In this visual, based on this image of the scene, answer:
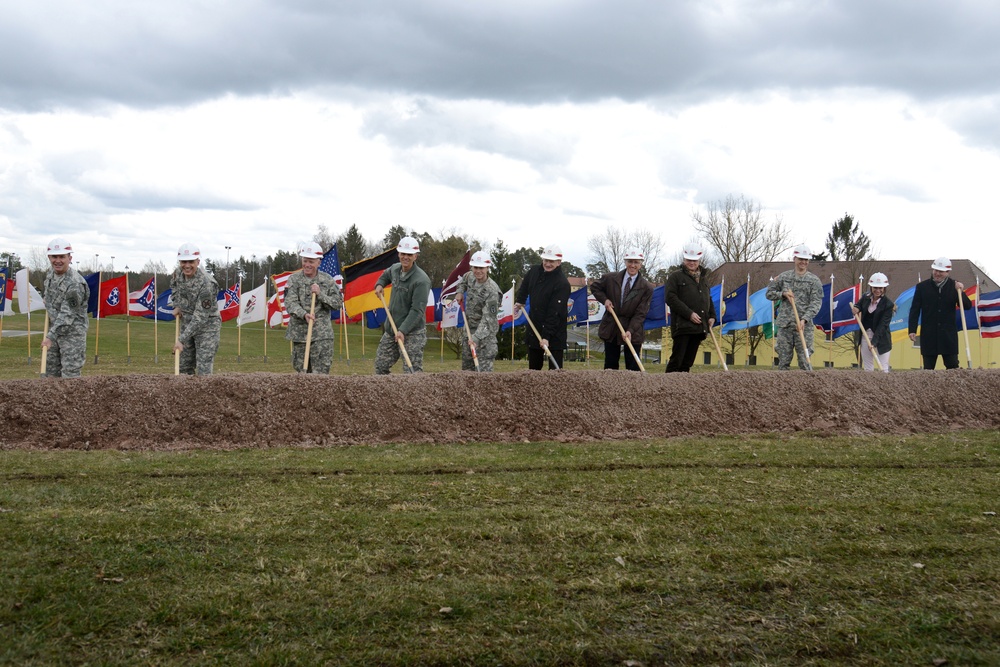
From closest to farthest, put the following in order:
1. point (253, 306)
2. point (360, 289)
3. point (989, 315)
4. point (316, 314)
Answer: point (316, 314) → point (360, 289) → point (989, 315) → point (253, 306)

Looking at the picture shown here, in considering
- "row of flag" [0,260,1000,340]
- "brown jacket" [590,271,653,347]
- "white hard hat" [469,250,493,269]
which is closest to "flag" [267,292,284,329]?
"row of flag" [0,260,1000,340]

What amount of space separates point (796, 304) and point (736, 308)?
6.92 meters

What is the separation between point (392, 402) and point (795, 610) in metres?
5.38

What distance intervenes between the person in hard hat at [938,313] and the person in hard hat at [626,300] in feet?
16.5

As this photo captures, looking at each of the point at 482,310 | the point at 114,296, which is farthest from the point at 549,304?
the point at 114,296

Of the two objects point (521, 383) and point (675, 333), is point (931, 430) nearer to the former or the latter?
point (675, 333)

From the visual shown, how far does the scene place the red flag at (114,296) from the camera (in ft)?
77.2

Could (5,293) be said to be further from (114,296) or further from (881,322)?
(881,322)

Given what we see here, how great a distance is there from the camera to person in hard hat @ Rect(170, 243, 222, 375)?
10.4 meters

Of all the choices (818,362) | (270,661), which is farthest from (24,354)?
(818,362)

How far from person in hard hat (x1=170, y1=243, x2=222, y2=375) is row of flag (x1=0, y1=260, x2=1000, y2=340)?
1285 millimetres

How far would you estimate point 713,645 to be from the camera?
146 inches

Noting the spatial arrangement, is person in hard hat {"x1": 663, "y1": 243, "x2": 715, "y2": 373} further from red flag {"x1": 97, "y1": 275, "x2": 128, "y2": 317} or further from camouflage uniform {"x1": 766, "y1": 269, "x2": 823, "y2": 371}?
red flag {"x1": 97, "y1": 275, "x2": 128, "y2": 317}

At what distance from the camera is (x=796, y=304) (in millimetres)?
12391
